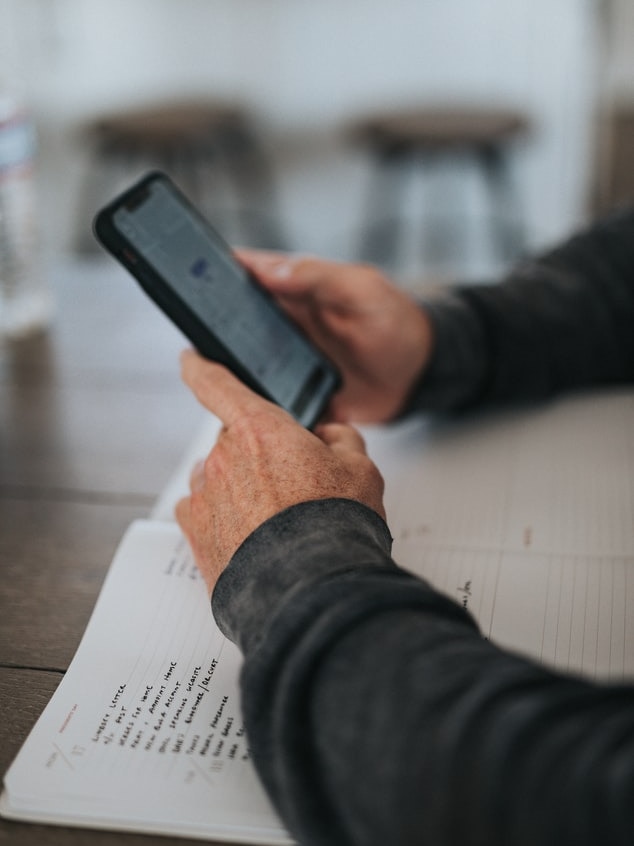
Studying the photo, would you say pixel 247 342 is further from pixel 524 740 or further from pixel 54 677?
pixel 524 740

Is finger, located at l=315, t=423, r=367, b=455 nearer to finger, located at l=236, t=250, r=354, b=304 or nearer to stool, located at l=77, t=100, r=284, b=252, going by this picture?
finger, located at l=236, t=250, r=354, b=304

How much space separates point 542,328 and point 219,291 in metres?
0.29

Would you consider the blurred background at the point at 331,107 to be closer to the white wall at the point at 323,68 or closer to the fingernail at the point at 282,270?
the white wall at the point at 323,68

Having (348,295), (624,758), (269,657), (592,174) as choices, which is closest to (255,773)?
(269,657)

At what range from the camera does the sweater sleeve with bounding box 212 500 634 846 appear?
312 millimetres

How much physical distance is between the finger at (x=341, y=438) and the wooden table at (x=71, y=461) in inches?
6.0

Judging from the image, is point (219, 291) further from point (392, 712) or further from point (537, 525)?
point (392, 712)

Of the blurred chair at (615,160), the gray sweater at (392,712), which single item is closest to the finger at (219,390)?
the gray sweater at (392,712)

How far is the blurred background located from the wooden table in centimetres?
153

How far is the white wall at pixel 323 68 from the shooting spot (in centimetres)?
259

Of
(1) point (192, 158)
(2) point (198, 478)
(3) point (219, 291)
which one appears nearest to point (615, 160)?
(1) point (192, 158)

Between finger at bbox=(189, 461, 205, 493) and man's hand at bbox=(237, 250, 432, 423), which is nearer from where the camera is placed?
finger at bbox=(189, 461, 205, 493)

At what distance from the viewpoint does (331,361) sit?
2.50 ft

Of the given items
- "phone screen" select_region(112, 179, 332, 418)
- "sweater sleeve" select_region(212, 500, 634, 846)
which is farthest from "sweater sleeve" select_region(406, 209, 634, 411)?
"sweater sleeve" select_region(212, 500, 634, 846)
